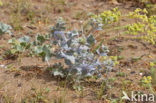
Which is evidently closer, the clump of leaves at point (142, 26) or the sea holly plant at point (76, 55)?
the sea holly plant at point (76, 55)

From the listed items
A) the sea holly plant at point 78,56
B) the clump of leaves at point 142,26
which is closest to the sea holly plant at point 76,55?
the sea holly plant at point 78,56

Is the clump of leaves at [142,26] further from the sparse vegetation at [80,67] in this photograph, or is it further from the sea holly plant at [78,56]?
the sea holly plant at [78,56]

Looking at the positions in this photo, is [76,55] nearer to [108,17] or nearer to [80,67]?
[80,67]

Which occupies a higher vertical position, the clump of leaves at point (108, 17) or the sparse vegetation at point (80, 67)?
the clump of leaves at point (108, 17)

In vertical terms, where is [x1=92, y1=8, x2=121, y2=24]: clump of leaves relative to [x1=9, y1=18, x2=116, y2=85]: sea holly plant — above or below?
above

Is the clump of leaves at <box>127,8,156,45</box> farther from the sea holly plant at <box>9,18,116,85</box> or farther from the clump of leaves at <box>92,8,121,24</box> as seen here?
the sea holly plant at <box>9,18,116,85</box>

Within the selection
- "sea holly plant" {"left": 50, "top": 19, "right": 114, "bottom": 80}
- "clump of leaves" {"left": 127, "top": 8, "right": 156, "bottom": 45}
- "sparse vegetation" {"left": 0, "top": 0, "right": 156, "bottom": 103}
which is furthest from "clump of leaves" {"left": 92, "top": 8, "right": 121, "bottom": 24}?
"sea holly plant" {"left": 50, "top": 19, "right": 114, "bottom": 80}

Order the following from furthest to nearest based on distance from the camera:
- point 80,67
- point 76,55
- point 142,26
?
1. point 142,26
2. point 80,67
3. point 76,55

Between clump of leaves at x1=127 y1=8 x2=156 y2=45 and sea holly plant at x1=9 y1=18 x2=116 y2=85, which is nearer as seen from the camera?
sea holly plant at x1=9 y1=18 x2=116 y2=85

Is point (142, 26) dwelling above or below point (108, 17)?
below

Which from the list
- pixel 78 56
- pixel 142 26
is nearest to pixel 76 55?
pixel 78 56

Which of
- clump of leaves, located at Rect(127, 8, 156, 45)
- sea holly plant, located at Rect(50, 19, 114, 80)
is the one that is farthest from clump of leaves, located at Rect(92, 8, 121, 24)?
sea holly plant, located at Rect(50, 19, 114, 80)

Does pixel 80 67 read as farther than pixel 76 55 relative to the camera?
Yes

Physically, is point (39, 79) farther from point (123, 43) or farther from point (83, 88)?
point (123, 43)
